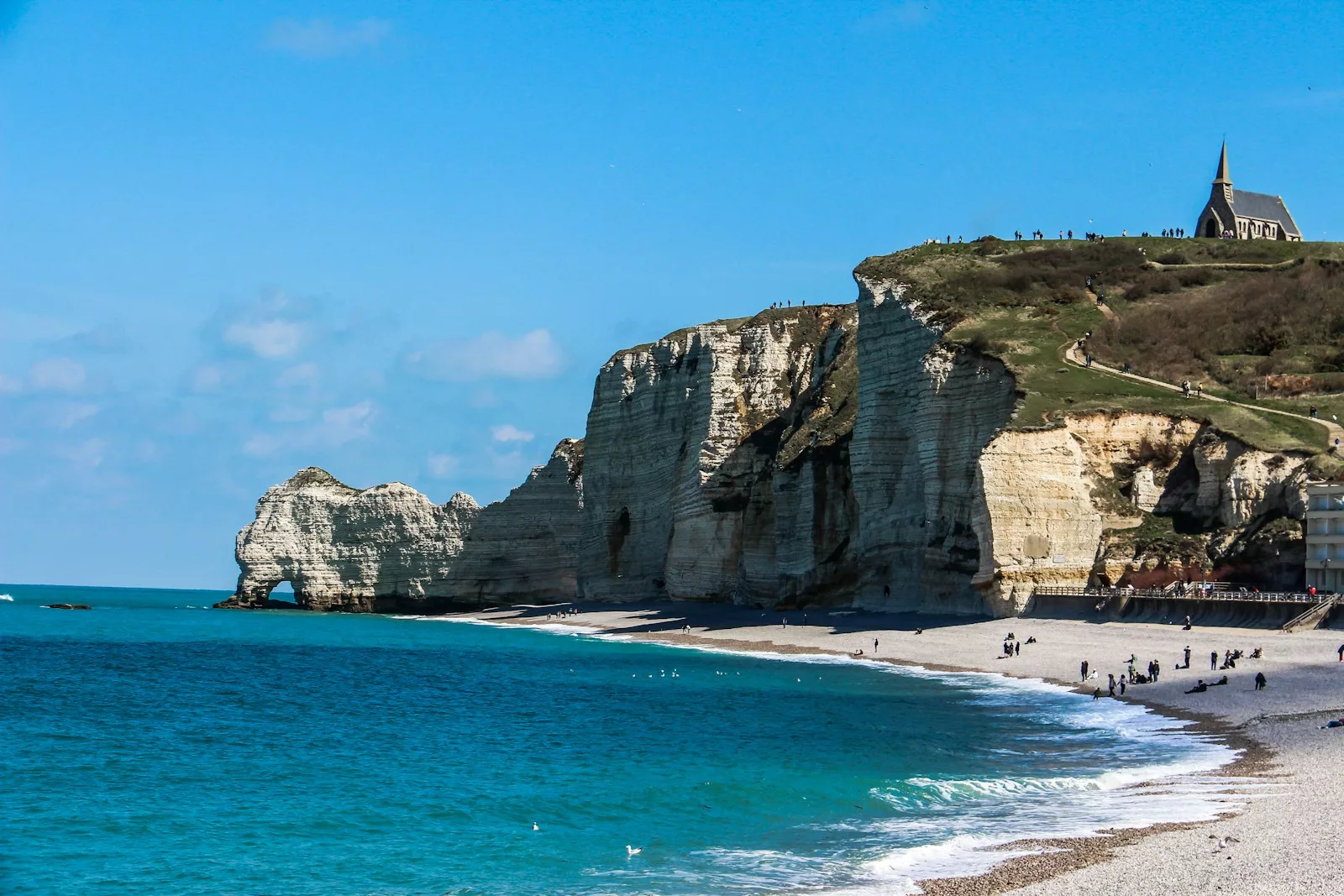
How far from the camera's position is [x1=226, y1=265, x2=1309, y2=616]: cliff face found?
195ft

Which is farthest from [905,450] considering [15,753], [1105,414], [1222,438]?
[15,753]

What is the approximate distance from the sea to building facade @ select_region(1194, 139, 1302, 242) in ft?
258

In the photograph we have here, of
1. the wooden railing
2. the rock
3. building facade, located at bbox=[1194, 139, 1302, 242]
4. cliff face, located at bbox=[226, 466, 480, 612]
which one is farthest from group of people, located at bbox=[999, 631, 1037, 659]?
building facade, located at bbox=[1194, 139, 1302, 242]

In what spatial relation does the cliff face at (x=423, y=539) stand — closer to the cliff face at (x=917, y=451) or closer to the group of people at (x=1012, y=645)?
the cliff face at (x=917, y=451)

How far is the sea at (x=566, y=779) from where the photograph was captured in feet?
73.6

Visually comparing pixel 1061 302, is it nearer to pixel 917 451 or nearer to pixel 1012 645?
pixel 917 451

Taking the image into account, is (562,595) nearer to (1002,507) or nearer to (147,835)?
(1002,507)

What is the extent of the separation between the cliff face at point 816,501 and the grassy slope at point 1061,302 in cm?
Result: 121

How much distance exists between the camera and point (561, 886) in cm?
2117

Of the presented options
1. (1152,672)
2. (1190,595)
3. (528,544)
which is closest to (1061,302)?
(1190,595)

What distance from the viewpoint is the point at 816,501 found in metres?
79.4

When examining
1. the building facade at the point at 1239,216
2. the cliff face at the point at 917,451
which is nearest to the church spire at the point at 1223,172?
the building facade at the point at 1239,216

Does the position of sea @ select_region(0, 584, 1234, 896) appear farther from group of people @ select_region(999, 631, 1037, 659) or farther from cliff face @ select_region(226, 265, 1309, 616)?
cliff face @ select_region(226, 265, 1309, 616)

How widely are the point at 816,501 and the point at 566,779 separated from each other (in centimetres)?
4958
